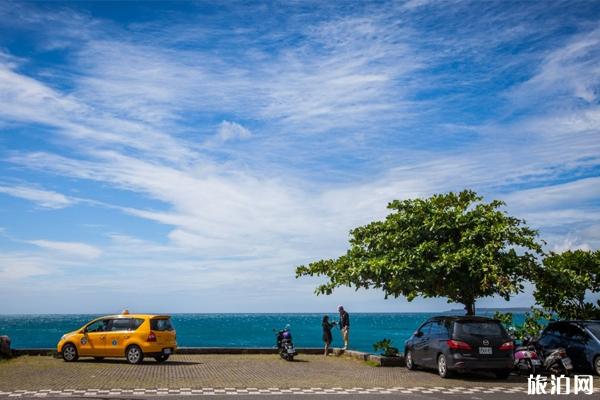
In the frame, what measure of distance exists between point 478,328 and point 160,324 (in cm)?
1121

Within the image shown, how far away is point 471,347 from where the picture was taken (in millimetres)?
17625

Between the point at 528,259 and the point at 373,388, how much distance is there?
9364 mm

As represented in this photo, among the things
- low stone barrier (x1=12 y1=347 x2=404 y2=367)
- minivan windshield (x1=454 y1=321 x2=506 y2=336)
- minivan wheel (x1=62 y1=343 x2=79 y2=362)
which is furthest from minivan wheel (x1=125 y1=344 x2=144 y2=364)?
minivan windshield (x1=454 y1=321 x2=506 y2=336)

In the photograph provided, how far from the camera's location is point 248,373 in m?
19.8

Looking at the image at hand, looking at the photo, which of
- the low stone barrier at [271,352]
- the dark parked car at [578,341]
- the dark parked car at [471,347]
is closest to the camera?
the dark parked car at [471,347]

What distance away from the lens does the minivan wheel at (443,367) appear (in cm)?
1812

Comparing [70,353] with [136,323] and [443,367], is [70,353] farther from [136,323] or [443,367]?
[443,367]

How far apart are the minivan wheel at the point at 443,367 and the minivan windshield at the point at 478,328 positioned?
914mm

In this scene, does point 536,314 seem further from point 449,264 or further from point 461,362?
point 461,362

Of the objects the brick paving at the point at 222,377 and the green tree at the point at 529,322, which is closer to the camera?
the brick paving at the point at 222,377

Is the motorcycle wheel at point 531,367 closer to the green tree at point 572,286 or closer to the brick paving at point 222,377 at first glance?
the brick paving at point 222,377

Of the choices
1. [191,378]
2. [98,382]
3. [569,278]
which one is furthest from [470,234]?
[98,382]

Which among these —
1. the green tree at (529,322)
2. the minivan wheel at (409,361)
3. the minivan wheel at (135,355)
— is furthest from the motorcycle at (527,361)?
the minivan wheel at (135,355)

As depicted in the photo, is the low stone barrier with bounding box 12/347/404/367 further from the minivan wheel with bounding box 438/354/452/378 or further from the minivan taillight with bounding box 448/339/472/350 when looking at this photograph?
the minivan taillight with bounding box 448/339/472/350
